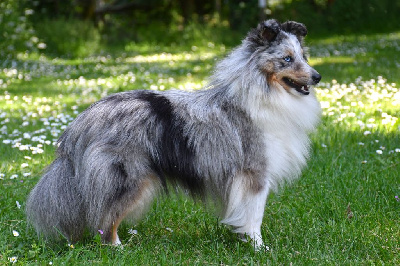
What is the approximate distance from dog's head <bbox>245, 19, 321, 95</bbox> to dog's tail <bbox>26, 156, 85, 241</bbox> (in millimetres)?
1519

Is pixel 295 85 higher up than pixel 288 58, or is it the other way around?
pixel 288 58

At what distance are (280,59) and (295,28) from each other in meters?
0.34

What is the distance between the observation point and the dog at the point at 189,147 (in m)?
3.77

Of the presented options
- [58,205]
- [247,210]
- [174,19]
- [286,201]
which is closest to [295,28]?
[247,210]

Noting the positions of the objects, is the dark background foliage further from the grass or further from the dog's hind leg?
the dog's hind leg

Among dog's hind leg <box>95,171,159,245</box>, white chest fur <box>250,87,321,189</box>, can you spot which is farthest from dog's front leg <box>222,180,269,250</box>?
dog's hind leg <box>95,171,159,245</box>

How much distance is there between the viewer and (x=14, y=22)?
1583 centimetres

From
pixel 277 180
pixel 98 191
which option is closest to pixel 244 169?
pixel 277 180

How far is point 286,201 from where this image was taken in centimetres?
495

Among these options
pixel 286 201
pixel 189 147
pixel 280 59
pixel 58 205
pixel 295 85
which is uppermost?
pixel 280 59

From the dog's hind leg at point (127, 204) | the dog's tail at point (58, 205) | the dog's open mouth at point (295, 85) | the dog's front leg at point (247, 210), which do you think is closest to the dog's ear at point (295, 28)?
the dog's open mouth at point (295, 85)

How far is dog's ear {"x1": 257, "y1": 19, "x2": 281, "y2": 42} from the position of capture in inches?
153

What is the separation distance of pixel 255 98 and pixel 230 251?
109cm

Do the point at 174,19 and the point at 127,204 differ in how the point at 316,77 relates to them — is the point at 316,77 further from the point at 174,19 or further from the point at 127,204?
the point at 174,19
